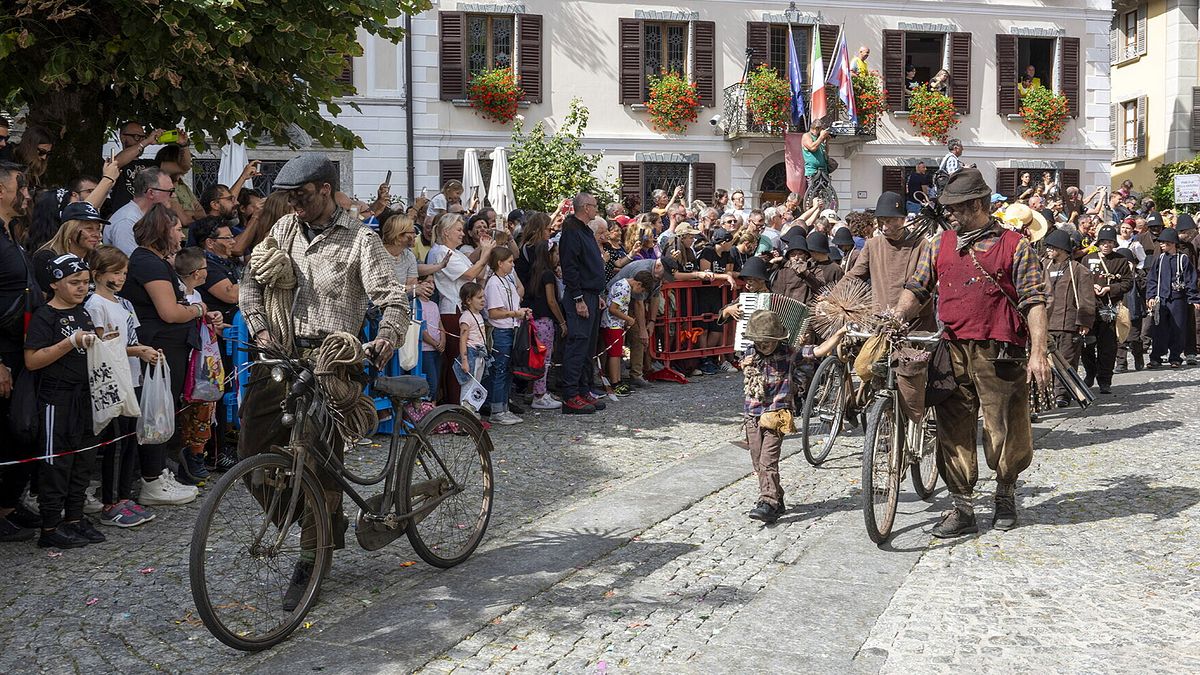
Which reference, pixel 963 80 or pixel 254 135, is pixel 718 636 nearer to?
pixel 254 135

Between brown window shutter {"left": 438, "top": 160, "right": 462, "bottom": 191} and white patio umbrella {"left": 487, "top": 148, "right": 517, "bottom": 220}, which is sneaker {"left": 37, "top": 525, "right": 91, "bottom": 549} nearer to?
white patio umbrella {"left": 487, "top": 148, "right": 517, "bottom": 220}

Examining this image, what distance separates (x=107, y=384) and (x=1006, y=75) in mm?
28382

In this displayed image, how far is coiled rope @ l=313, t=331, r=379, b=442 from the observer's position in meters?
5.38

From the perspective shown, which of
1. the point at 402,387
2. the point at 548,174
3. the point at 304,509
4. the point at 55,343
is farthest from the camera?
the point at 548,174

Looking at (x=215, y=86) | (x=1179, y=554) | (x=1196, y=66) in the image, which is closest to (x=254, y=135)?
(x=215, y=86)

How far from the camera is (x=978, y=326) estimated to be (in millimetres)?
7168

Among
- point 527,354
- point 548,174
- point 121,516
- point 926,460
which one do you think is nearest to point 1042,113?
point 548,174

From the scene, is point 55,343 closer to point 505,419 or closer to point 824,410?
point 505,419

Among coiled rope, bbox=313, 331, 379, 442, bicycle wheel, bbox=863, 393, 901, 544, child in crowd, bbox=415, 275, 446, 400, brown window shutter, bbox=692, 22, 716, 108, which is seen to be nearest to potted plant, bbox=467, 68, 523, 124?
brown window shutter, bbox=692, 22, 716, 108

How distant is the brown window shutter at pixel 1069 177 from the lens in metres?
31.8

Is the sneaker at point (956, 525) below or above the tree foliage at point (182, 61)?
below

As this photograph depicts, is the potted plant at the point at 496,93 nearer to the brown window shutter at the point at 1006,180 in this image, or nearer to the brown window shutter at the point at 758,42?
the brown window shutter at the point at 758,42

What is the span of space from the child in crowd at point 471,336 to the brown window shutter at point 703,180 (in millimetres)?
18826

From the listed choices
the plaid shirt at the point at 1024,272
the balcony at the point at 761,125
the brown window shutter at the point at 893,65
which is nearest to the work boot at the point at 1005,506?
the plaid shirt at the point at 1024,272
